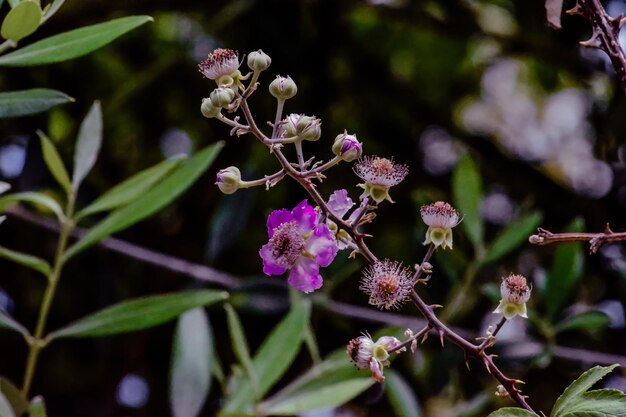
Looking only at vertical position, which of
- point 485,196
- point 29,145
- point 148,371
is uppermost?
Result: point 29,145

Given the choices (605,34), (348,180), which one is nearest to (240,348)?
(605,34)

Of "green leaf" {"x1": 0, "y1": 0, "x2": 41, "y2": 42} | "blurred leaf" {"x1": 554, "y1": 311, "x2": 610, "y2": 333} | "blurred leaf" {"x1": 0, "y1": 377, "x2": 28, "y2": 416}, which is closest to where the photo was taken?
"green leaf" {"x1": 0, "y1": 0, "x2": 41, "y2": 42}

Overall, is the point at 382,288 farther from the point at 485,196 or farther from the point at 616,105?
the point at 485,196

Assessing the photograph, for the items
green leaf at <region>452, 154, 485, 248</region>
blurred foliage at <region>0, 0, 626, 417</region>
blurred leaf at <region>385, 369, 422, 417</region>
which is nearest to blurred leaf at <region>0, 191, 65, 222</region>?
blurred foliage at <region>0, 0, 626, 417</region>

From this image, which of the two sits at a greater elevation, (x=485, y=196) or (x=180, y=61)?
(x=180, y=61)

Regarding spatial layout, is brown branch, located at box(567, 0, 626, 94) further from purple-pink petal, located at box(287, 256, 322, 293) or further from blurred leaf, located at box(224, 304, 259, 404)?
blurred leaf, located at box(224, 304, 259, 404)

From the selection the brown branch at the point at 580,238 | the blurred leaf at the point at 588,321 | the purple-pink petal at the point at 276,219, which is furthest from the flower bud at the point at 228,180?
the blurred leaf at the point at 588,321

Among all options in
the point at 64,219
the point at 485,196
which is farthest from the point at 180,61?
the point at 64,219

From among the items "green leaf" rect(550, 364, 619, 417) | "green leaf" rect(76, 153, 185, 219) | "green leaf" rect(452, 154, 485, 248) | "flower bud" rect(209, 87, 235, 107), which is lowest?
"green leaf" rect(452, 154, 485, 248)
